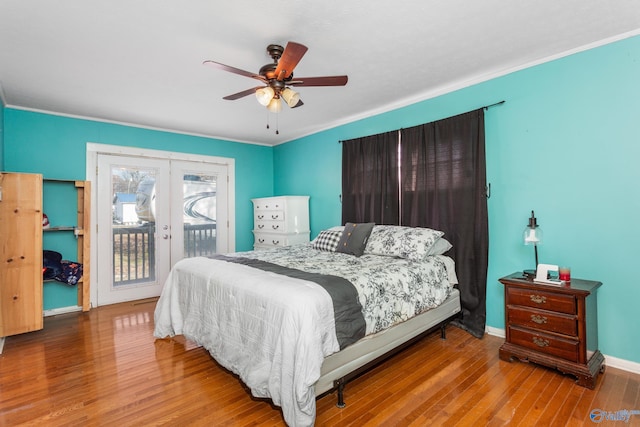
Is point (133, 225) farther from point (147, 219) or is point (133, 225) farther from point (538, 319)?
point (538, 319)

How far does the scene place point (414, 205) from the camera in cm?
350

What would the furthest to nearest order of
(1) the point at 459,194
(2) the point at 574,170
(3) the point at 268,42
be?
1. (1) the point at 459,194
2. (2) the point at 574,170
3. (3) the point at 268,42

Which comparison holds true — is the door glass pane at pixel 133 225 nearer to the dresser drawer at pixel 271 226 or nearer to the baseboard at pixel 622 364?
the dresser drawer at pixel 271 226

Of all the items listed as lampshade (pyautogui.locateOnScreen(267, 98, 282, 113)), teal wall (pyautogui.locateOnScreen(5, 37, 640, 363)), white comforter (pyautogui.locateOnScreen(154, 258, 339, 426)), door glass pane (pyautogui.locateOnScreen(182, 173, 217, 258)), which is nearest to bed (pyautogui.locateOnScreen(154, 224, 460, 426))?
white comforter (pyautogui.locateOnScreen(154, 258, 339, 426))

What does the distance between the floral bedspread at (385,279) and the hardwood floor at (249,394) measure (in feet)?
1.40

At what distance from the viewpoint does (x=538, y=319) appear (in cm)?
236

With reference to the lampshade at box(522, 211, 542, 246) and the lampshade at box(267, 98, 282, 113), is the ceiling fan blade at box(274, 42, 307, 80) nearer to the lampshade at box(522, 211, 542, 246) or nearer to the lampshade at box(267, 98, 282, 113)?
the lampshade at box(267, 98, 282, 113)

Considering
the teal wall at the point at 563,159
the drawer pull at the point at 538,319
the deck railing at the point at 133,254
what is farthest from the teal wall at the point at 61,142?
the drawer pull at the point at 538,319

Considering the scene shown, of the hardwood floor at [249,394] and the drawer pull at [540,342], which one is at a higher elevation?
the drawer pull at [540,342]

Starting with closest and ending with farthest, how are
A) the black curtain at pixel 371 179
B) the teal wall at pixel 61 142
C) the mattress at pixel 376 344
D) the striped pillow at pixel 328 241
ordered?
the mattress at pixel 376 344, the striped pillow at pixel 328 241, the teal wall at pixel 61 142, the black curtain at pixel 371 179

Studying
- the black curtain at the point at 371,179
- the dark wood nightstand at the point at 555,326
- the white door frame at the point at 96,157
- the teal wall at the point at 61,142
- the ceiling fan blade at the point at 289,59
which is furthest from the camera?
the white door frame at the point at 96,157

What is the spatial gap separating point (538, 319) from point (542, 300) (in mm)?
154

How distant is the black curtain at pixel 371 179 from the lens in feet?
12.3

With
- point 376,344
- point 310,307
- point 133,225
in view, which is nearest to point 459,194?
point 376,344
